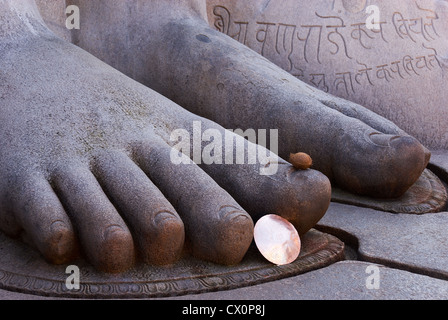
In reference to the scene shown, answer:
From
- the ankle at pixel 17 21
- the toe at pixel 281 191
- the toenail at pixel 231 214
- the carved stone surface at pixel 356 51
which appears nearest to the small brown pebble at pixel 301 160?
the toe at pixel 281 191

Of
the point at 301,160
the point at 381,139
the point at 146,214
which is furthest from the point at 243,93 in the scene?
the point at 146,214

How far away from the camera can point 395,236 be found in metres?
1.03

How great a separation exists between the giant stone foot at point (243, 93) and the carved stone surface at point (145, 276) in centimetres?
32

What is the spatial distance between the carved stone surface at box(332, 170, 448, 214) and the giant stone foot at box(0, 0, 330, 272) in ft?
1.03

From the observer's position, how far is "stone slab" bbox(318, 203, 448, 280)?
36.3 inches

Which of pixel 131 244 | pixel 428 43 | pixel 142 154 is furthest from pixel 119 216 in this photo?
pixel 428 43

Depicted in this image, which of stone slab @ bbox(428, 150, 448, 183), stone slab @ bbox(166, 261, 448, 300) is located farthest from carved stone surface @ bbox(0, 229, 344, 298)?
stone slab @ bbox(428, 150, 448, 183)

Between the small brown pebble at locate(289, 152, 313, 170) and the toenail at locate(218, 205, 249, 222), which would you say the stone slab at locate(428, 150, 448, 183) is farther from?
the toenail at locate(218, 205, 249, 222)

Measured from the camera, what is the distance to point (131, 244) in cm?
82

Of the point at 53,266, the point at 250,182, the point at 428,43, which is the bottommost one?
the point at 53,266

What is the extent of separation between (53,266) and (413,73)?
138 centimetres

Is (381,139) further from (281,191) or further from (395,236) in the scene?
(281,191)

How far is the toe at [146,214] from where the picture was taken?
0.82 metres

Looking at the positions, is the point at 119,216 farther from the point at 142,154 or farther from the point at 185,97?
the point at 185,97
